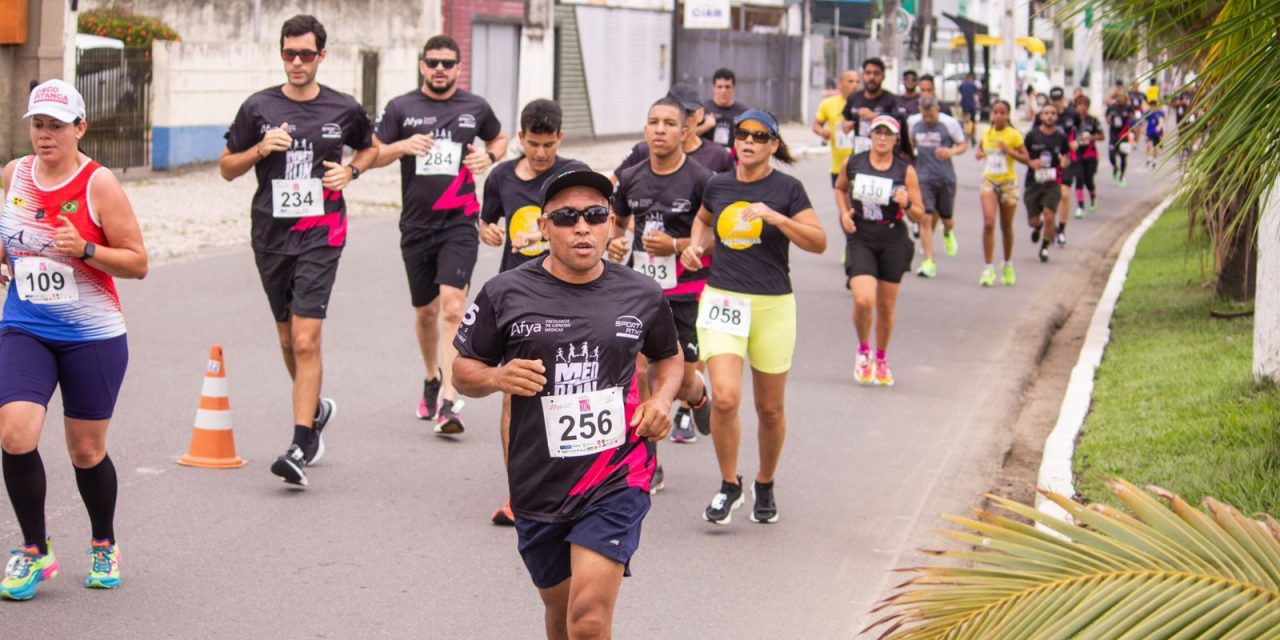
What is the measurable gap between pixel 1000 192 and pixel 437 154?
376 inches

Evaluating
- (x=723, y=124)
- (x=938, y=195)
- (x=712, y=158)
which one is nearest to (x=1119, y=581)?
(x=712, y=158)

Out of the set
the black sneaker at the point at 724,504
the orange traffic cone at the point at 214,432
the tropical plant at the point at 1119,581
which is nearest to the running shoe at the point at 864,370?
the black sneaker at the point at 724,504

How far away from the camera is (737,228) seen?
309 inches

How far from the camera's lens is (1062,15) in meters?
6.24

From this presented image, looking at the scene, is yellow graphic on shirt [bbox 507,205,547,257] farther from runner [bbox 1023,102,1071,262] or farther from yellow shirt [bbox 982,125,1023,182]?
runner [bbox 1023,102,1071,262]

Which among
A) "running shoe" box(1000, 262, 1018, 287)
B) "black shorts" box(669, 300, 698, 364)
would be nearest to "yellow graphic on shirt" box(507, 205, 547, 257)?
"black shorts" box(669, 300, 698, 364)

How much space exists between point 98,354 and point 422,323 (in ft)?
11.6

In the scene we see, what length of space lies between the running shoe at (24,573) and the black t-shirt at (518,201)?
2739 mm

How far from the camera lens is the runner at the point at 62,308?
6113 mm

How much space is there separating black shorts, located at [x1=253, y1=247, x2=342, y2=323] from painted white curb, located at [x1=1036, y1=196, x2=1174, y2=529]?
3531 millimetres

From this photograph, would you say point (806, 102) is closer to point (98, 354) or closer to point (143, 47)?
point (143, 47)

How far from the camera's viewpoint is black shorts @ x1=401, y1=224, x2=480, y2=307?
9492 mm

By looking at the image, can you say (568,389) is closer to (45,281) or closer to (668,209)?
(45,281)

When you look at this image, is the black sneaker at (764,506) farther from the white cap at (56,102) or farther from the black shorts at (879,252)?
the black shorts at (879,252)
